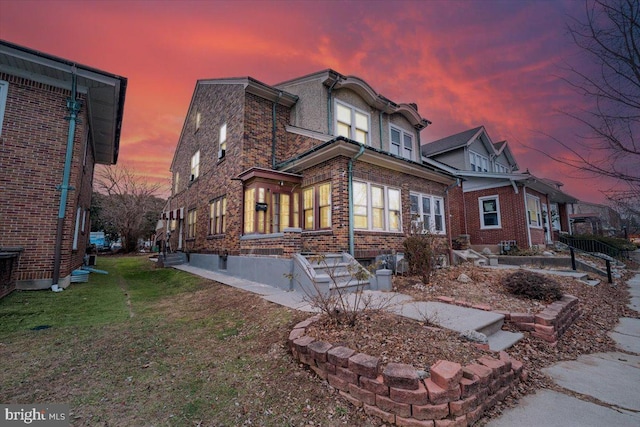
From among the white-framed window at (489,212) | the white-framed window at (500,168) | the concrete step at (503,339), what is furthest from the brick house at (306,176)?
the white-framed window at (500,168)

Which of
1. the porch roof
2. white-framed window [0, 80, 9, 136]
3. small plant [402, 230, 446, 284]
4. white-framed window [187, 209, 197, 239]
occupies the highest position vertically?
white-framed window [0, 80, 9, 136]

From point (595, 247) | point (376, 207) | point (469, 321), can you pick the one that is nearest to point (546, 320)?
point (469, 321)

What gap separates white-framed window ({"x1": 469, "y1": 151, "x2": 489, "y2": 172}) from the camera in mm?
18744

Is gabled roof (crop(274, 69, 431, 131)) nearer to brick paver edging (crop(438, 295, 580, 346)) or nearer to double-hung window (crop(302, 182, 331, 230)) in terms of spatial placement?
double-hung window (crop(302, 182, 331, 230))

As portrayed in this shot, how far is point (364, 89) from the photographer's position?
11.4m

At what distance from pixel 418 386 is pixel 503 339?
2384mm

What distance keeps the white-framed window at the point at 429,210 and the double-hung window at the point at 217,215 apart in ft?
26.0

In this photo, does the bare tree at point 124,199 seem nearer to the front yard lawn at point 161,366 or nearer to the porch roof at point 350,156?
the porch roof at point 350,156

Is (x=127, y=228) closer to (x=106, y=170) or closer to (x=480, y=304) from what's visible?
(x=106, y=170)

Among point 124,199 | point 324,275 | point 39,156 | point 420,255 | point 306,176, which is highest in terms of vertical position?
point 124,199

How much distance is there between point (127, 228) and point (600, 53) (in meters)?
34.9

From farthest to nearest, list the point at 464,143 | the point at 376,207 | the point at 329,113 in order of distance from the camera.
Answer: the point at 464,143 < the point at 329,113 < the point at 376,207

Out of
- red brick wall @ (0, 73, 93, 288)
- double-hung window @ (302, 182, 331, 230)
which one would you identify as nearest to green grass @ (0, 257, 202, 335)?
red brick wall @ (0, 73, 93, 288)

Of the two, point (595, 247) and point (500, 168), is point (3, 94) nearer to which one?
point (595, 247)
